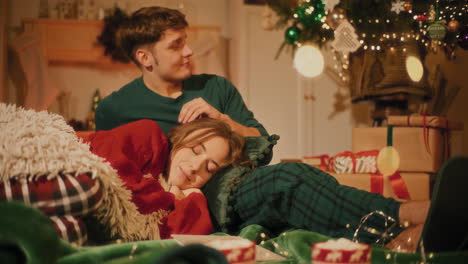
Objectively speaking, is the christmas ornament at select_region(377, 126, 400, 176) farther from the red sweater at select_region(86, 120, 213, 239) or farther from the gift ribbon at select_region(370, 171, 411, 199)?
the red sweater at select_region(86, 120, 213, 239)

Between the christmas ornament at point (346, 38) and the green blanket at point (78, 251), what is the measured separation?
1615 mm

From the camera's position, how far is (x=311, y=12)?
8.16 ft

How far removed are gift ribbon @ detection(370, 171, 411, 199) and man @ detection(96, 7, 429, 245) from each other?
811 mm

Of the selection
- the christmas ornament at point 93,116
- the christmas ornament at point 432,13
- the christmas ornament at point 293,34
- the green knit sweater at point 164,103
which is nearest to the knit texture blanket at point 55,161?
the green knit sweater at point 164,103

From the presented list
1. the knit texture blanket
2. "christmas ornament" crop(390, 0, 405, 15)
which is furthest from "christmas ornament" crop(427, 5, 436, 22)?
the knit texture blanket

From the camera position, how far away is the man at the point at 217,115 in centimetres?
115

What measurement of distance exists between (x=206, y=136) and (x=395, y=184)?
124cm

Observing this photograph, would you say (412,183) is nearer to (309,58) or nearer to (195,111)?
(309,58)

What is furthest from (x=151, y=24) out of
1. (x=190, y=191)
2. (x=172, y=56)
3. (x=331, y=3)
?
(x=331, y=3)

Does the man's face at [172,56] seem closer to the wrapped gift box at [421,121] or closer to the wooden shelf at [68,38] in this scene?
the wrapped gift box at [421,121]

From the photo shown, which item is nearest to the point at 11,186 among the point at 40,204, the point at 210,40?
the point at 40,204

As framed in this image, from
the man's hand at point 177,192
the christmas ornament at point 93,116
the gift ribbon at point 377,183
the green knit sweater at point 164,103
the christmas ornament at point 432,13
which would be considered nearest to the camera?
the man's hand at point 177,192

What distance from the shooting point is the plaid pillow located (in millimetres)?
841

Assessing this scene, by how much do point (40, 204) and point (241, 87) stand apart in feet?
9.31
